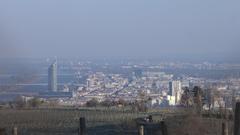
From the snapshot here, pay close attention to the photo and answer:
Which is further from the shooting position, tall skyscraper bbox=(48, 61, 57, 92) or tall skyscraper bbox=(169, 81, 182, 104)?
tall skyscraper bbox=(48, 61, 57, 92)

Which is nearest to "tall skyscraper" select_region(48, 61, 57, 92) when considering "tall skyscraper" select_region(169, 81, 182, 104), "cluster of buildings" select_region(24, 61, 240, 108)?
"cluster of buildings" select_region(24, 61, 240, 108)

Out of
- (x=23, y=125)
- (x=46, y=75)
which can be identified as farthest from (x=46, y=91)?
(x=23, y=125)

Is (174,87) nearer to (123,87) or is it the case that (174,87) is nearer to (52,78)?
(123,87)

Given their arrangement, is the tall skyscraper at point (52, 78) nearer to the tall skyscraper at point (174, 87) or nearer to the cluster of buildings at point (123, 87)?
the cluster of buildings at point (123, 87)

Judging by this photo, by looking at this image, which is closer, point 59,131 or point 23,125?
point 59,131

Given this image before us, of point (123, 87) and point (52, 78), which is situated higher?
point (52, 78)

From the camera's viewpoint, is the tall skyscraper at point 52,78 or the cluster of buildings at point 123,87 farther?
the tall skyscraper at point 52,78

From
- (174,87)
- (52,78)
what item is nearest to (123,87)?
(52,78)

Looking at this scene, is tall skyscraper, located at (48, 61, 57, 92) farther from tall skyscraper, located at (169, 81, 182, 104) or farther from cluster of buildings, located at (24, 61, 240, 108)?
tall skyscraper, located at (169, 81, 182, 104)

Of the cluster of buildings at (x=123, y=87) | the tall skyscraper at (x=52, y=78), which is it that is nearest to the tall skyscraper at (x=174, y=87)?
the cluster of buildings at (x=123, y=87)

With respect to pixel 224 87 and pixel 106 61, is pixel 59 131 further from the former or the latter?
pixel 106 61

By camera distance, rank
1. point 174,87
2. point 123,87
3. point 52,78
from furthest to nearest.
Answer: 1. point 123,87
2. point 52,78
3. point 174,87
